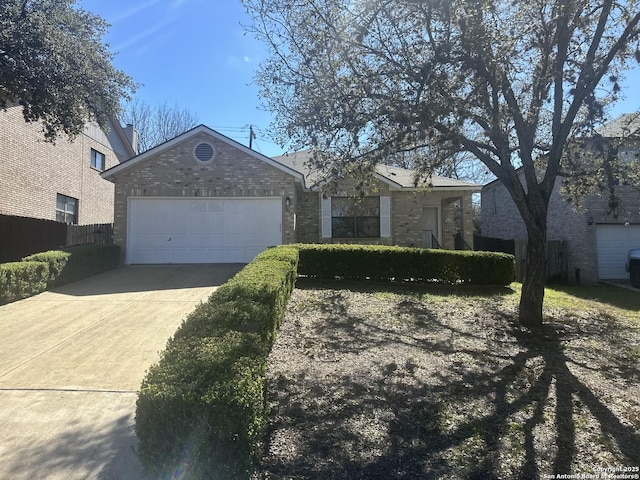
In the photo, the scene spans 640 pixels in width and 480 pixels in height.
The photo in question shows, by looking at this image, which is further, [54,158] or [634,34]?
[54,158]

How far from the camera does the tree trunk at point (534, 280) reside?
275 inches

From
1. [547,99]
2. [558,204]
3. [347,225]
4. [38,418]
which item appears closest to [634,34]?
[547,99]

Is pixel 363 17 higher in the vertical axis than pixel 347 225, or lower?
higher

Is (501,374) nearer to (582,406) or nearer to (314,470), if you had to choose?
(582,406)

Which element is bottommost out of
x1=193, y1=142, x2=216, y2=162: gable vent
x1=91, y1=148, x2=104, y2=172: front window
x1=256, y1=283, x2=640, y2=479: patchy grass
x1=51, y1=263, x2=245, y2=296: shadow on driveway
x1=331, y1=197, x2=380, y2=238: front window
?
x1=256, y1=283, x2=640, y2=479: patchy grass

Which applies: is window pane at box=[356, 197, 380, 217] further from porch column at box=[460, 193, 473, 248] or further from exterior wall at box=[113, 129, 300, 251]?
porch column at box=[460, 193, 473, 248]

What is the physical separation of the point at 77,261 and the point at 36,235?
468 centimetres

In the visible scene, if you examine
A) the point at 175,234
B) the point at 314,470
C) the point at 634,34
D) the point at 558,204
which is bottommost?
the point at 314,470

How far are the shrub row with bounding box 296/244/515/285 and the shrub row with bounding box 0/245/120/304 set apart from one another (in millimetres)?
5799

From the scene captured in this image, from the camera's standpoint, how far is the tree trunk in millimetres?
6992

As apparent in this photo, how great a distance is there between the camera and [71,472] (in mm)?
2965

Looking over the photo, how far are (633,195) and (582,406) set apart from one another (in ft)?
46.7

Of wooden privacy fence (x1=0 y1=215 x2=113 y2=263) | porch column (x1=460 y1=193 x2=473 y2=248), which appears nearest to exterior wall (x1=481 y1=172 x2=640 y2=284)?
porch column (x1=460 y1=193 x2=473 y2=248)

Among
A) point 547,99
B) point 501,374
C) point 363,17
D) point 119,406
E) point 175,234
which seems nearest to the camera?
point 119,406
